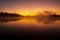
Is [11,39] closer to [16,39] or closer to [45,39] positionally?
[16,39]

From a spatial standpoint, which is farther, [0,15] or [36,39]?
[0,15]

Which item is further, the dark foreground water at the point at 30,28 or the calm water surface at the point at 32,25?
the calm water surface at the point at 32,25

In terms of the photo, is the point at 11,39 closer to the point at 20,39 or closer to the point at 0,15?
the point at 20,39

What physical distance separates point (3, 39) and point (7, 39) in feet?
0.79

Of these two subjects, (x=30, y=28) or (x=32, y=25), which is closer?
(x=30, y=28)

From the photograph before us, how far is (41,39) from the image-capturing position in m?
8.45

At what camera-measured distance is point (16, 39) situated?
8.27 meters

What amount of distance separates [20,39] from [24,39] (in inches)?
9.9

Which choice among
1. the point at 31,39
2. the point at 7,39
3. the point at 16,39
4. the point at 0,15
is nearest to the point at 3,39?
the point at 7,39

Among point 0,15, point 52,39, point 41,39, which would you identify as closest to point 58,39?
point 52,39

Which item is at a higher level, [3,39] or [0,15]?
[0,15]

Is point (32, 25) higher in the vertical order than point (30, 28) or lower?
higher

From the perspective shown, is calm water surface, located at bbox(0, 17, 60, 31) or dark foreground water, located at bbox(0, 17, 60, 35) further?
calm water surface, located at bbox(0, 17, 60, 31)

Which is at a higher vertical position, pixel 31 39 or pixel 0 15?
pixel 0 15
